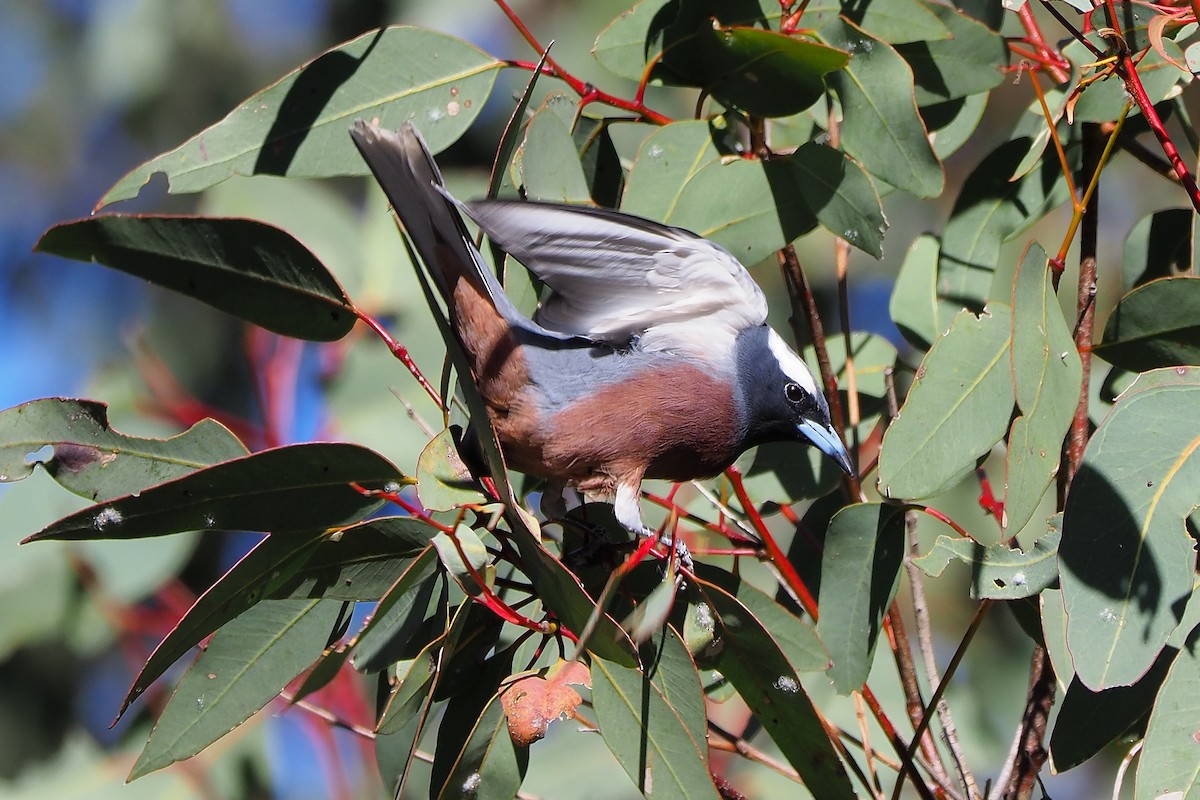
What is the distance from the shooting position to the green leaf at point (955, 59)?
7.51 ft

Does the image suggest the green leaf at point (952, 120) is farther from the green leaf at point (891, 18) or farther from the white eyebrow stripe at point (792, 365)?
the white eyebrow stripe at point (792, 365)

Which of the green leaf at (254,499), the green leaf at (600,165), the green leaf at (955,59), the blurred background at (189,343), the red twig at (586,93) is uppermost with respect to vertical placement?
the red twig at (586,93)

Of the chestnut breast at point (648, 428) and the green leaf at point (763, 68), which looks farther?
the chestnut breast at point (648, 428)

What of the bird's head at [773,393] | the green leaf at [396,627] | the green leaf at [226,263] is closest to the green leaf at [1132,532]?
the bird's head at [773,393]

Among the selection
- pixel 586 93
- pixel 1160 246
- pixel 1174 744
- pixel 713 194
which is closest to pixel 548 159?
pixel 586 93

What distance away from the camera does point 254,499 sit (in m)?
1.82

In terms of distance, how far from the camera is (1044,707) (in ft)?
6.61

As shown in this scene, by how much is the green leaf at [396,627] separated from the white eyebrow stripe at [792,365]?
103 centimetres

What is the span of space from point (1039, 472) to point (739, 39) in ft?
3.16

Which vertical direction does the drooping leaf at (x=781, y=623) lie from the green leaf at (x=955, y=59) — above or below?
below

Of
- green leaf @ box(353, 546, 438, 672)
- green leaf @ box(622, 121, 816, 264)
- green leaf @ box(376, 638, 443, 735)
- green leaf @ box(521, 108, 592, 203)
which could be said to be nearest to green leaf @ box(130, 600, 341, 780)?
green leaf @ box(353, 546, 438, 672)

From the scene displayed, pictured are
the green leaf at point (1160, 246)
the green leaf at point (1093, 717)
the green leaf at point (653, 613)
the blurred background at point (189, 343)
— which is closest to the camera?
the green leaf at point (653, 613)

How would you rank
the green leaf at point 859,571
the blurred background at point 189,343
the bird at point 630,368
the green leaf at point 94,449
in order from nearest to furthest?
1. the green leaf at point 94,449
2. the green leaf at point 859,571
3. the bird at point 630,368
4. the blurred background at point 189,343

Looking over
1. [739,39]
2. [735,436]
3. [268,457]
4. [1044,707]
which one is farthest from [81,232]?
[1044,707]
